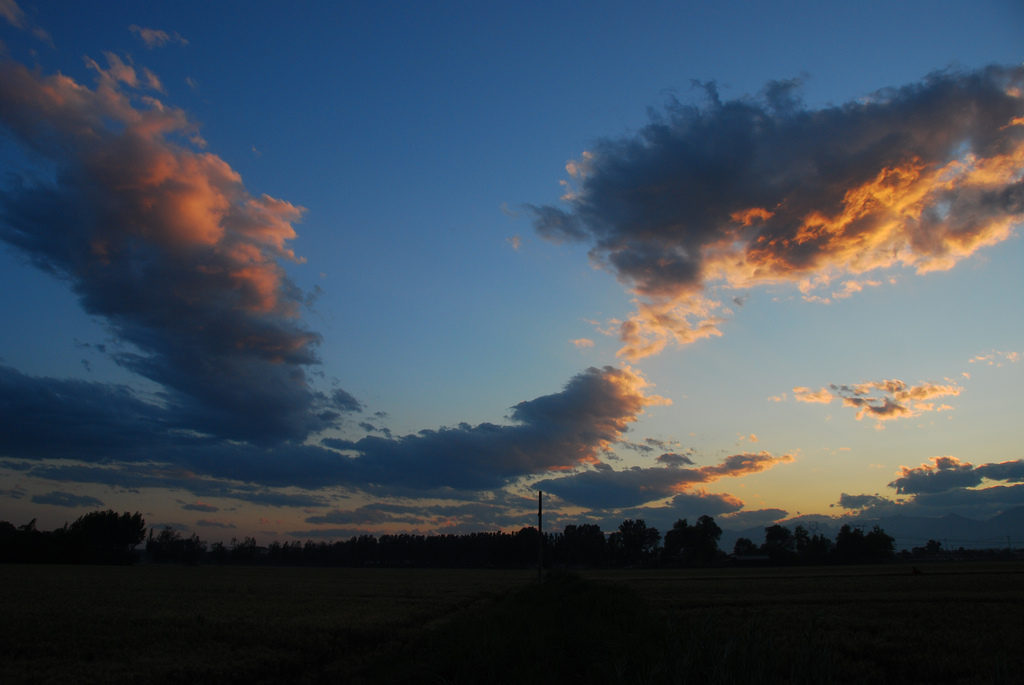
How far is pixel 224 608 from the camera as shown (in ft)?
90.1

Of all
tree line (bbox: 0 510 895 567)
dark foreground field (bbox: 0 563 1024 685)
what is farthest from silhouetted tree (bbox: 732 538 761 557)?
dark foreground field (bbox: 0 563 1024 685)

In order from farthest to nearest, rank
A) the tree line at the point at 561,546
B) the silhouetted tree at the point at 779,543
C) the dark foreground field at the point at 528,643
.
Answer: the silhouetted tree at the point at 779,543 < the tree line at the point at 561,546 < the dark foreground field at the point at 528,643

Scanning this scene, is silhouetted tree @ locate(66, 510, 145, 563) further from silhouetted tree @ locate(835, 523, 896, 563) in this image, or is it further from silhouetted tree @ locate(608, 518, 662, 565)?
silhouetted tree @ locate(835, 523, 896, 563)

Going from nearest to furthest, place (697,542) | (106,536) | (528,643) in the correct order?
(528,643) < (106,536) < (697,542)

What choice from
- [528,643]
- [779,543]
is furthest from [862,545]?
[528,643]

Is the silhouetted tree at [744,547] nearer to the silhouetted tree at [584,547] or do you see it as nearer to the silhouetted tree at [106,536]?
the silhouetted tree at [584,547]

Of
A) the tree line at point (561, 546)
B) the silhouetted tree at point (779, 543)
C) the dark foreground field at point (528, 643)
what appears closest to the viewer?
the dark foreground field at point (528, 643)

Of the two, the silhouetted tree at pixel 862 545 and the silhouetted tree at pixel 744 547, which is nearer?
the silhouetted tree at pixel 862 545

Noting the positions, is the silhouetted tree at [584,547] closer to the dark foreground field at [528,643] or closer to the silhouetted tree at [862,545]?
the silhouetted tree at [862,545]

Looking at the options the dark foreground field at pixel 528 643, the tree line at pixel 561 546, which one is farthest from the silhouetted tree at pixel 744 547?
the dark foreground field at pixel 528 643

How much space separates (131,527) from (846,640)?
190 m

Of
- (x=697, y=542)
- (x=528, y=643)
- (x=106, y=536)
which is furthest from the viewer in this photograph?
(x=697, y=542)

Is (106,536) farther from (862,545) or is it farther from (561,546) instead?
(862,545)

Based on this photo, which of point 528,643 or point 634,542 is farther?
point 634,542
